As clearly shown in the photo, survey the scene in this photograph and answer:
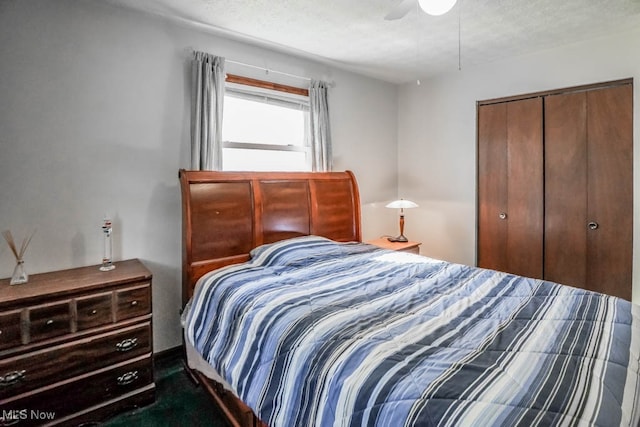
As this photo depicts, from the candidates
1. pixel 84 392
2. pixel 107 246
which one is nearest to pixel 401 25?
pixel 107 246

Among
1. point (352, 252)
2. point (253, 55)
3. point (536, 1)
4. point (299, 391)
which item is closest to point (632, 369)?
point (299, 391)

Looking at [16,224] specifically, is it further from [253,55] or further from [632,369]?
[632,369]

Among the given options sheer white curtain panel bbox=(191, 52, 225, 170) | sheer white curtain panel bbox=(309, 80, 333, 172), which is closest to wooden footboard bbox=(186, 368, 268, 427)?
sheer white curtain panel bbox=(191, 52, 225, 170)

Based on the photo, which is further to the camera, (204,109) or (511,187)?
(511,187)

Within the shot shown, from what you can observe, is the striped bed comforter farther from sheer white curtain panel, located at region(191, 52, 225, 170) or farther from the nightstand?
the nightstand

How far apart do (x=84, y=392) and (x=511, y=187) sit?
13.1 ft

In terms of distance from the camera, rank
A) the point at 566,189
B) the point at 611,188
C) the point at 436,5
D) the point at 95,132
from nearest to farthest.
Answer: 1. the point at 436,5
2. the point at 95,132
3. the point at 611,188
4. the point at 566,189

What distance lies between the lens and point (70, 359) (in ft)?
6.07

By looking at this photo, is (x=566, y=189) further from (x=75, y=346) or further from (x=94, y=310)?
(x=75, y=346)

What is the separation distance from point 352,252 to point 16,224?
7.67 ft

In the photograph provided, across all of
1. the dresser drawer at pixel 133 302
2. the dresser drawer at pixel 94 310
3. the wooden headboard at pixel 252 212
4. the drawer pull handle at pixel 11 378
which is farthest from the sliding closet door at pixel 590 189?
the drawer pull handle at pixel 11 378

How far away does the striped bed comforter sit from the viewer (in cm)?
98

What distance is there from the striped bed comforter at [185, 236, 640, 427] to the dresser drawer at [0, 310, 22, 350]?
A: 0.86 metres

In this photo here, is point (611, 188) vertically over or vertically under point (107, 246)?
over
